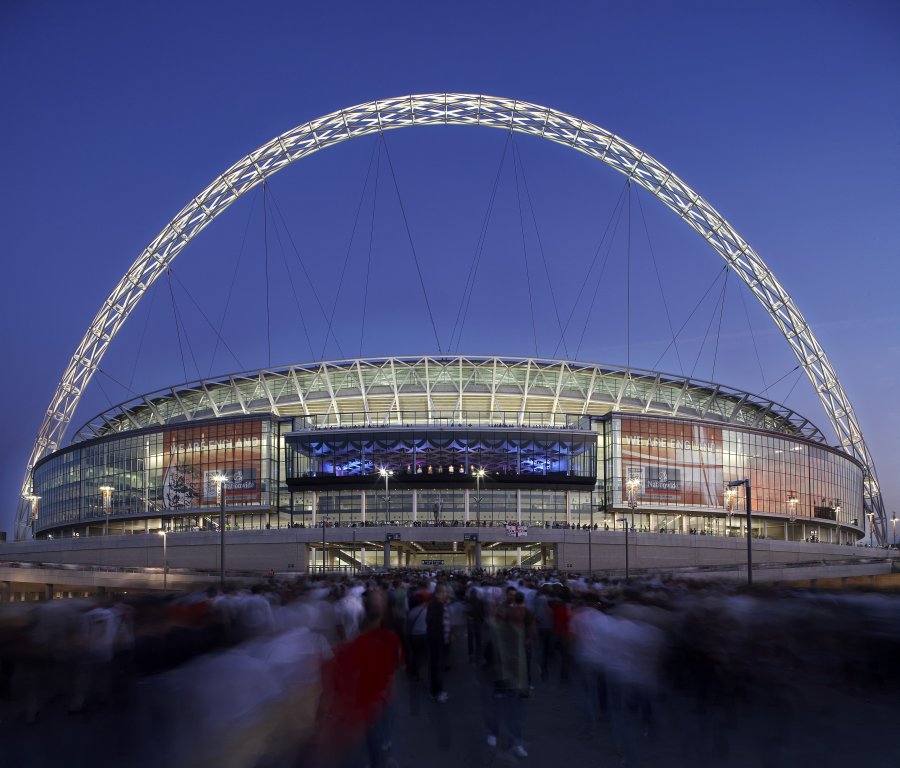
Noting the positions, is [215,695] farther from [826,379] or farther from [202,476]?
[826,379]

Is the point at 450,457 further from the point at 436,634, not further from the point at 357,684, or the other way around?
the point at 357,684

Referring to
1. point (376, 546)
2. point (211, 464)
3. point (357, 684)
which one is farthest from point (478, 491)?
point (357, 684)

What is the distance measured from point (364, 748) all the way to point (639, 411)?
97230 mm

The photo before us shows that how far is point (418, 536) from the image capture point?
83.3m

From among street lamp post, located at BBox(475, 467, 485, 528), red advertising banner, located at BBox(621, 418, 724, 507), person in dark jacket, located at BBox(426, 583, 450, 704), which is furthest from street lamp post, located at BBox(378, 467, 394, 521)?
person in dark jacket, located at BBox(426, 583, 450, 704)

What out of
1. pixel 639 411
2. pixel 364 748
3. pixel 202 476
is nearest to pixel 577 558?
pixel 639 411

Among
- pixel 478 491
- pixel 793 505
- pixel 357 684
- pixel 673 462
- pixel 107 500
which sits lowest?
pixel 793 505

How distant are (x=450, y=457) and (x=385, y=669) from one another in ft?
280

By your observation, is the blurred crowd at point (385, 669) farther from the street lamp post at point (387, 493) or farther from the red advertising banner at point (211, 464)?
the red advertising banner at point (211, 464)

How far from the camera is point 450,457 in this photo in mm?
94250

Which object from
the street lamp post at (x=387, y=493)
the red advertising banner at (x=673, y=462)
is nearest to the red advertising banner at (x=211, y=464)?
the street lamp post at (x=387, y=493)

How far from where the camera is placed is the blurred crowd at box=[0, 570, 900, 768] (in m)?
7.62

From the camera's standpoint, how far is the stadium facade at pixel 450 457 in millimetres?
94750

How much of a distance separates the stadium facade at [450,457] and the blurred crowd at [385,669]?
2655 inches
